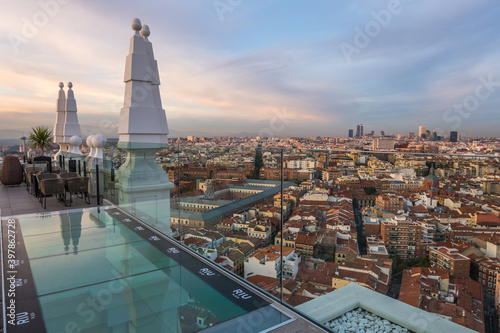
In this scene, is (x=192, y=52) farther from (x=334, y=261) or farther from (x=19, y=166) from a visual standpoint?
(x=334, y=261)

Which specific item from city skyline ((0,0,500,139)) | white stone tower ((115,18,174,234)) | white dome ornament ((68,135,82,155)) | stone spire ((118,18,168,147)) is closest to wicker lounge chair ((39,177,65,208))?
city skyline ((0,0,500,139))

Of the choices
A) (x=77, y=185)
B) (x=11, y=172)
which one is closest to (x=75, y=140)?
(x=11, y=172)

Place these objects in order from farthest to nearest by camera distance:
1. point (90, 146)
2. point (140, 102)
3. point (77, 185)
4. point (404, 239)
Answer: point (90, 146), point (77, 185), point (140, 102), point (404, 239)

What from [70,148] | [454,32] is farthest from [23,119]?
[454,32]

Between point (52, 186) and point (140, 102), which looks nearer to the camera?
point (140, 102)

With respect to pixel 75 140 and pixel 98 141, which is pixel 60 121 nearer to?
pixel 75 140

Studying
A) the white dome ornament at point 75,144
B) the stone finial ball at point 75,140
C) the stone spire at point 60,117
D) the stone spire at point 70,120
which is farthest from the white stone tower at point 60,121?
the stone finial ball at point 75,140

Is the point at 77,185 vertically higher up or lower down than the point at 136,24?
lower down

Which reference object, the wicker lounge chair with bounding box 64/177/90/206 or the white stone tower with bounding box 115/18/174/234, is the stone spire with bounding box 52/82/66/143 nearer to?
the wicker lounge chair with bounding box 64/177/90/206
